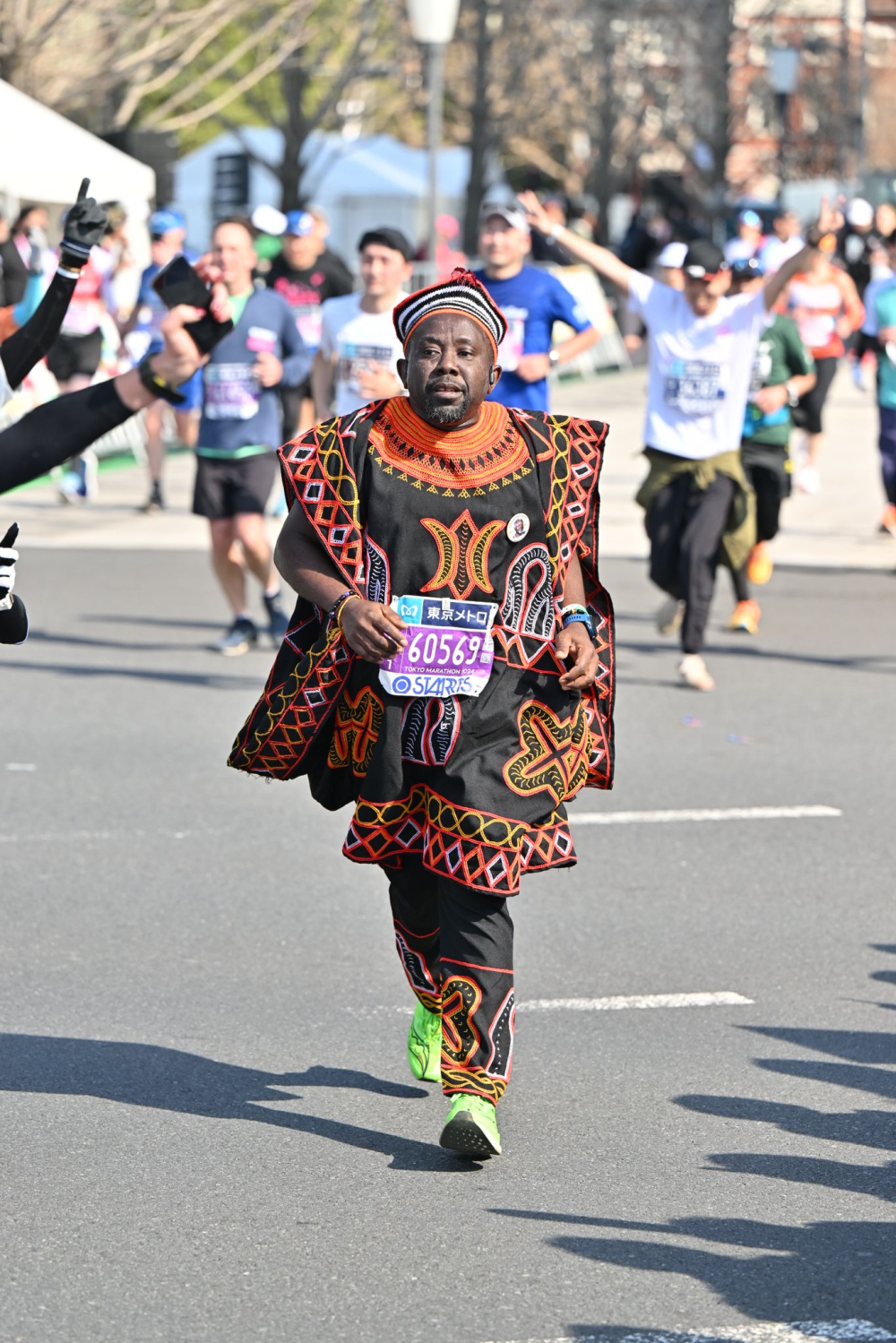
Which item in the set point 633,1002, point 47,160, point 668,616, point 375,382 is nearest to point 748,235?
point 47,160

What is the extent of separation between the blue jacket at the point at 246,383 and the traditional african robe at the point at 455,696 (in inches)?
236

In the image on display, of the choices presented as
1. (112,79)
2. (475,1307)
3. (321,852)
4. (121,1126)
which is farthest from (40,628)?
(112,79)

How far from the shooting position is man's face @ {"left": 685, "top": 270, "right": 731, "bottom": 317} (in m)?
9.85

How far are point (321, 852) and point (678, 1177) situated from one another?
10.1 feet

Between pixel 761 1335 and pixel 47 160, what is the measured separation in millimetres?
12717

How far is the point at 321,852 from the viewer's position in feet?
24.3

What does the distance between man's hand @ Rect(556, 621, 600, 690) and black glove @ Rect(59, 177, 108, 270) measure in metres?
1.35

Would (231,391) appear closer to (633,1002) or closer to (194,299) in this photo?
(633,1002)

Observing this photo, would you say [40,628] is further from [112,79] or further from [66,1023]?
[112,79]

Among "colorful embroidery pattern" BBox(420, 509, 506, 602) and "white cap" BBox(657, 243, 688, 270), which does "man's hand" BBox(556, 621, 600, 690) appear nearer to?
"colorful embroidery pattern" BBox(420, 509, 506, 602)

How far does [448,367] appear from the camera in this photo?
180 inches

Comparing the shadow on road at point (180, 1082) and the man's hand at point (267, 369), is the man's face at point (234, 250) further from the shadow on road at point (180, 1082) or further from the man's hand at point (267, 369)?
the shadow on road at point (180, 1082)

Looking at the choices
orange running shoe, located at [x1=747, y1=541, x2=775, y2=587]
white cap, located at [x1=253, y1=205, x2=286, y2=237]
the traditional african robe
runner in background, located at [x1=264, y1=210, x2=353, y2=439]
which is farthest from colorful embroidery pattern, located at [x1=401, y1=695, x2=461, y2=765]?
runner in background, located at [x1=264, y1=210, x2=353, y2=439]

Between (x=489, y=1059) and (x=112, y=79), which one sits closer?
(x=489, y=1059)
